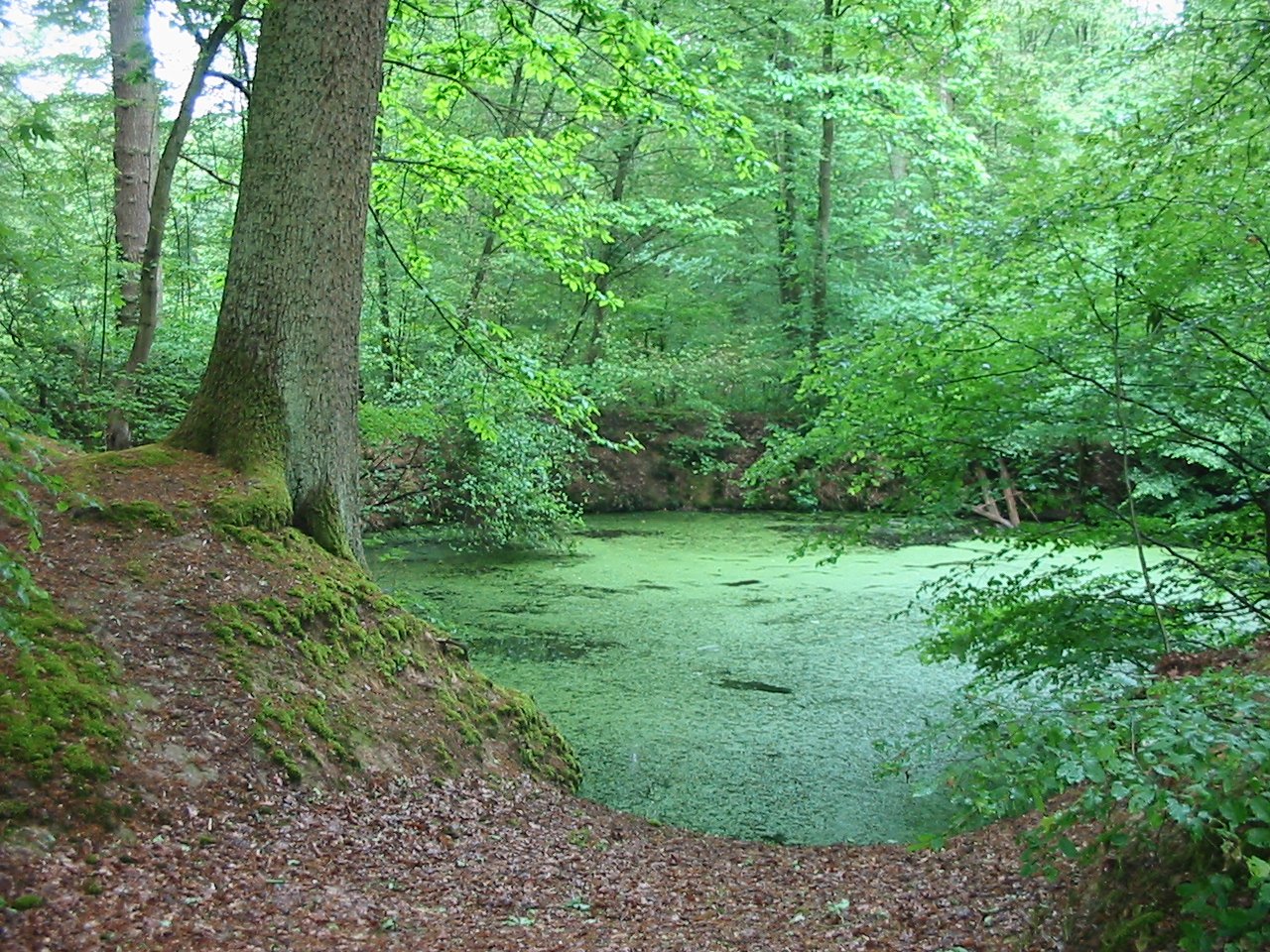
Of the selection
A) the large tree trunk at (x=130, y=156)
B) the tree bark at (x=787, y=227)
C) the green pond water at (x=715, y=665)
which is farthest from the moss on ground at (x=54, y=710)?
the tree bark at (x=787, y=227)

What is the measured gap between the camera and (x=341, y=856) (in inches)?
111

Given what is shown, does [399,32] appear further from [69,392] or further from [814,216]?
[814,216]

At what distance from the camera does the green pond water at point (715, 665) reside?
4332 mm

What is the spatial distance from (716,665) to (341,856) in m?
3.83

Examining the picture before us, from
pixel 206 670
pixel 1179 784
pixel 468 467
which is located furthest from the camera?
pixel 468 467

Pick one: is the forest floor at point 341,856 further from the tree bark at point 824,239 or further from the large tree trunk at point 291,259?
the tree bark at point 824,239

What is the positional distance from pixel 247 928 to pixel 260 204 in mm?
2819

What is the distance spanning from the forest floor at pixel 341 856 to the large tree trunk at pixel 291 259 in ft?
0.96

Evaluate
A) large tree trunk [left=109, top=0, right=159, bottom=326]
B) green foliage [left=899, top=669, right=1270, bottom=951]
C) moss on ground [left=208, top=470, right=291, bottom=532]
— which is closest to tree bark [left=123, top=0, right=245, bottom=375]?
moss on ground [left=208, top=470, right=291, bottom=532]

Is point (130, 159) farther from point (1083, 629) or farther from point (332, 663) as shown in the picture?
point (1083, 629)

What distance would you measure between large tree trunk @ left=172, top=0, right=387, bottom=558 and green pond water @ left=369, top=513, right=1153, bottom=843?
1785mm

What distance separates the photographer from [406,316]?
9.04 meters

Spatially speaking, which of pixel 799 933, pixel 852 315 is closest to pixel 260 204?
pixel 799 933

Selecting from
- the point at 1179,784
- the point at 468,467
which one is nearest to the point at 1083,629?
the point at 1179,784
